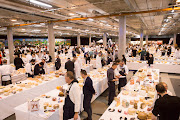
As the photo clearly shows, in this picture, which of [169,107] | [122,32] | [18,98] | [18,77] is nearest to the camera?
[169,107]

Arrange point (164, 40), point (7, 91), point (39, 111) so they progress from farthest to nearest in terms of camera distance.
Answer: point (164, 40) < point (7, 91) < point (39, 111)

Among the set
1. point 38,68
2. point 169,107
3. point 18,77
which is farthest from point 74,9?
point 169,107

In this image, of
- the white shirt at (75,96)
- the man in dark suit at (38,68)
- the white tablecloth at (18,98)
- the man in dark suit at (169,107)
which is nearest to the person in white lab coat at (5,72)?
the man in dark suit at (38,68)

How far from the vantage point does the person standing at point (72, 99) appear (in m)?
2.77

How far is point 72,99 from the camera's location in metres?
2.83

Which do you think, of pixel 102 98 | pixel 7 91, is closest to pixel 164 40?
pixel 102 98

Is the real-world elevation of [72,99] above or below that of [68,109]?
above

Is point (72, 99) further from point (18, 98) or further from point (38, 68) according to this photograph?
point (38, 68)

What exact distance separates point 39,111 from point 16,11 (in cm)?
760

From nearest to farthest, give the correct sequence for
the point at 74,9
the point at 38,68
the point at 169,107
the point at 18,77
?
the point at 169,107
the point at 38,68
the point at 18,77
the point at 74,9

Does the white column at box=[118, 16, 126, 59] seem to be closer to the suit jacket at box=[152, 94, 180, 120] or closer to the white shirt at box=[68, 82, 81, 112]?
the white shirt at box=[68, 82, 81, 112]

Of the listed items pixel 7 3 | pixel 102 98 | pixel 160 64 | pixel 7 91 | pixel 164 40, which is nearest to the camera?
pixel 7 91

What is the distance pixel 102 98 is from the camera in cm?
599

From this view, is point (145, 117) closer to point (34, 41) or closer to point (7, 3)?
point (7, 3)
